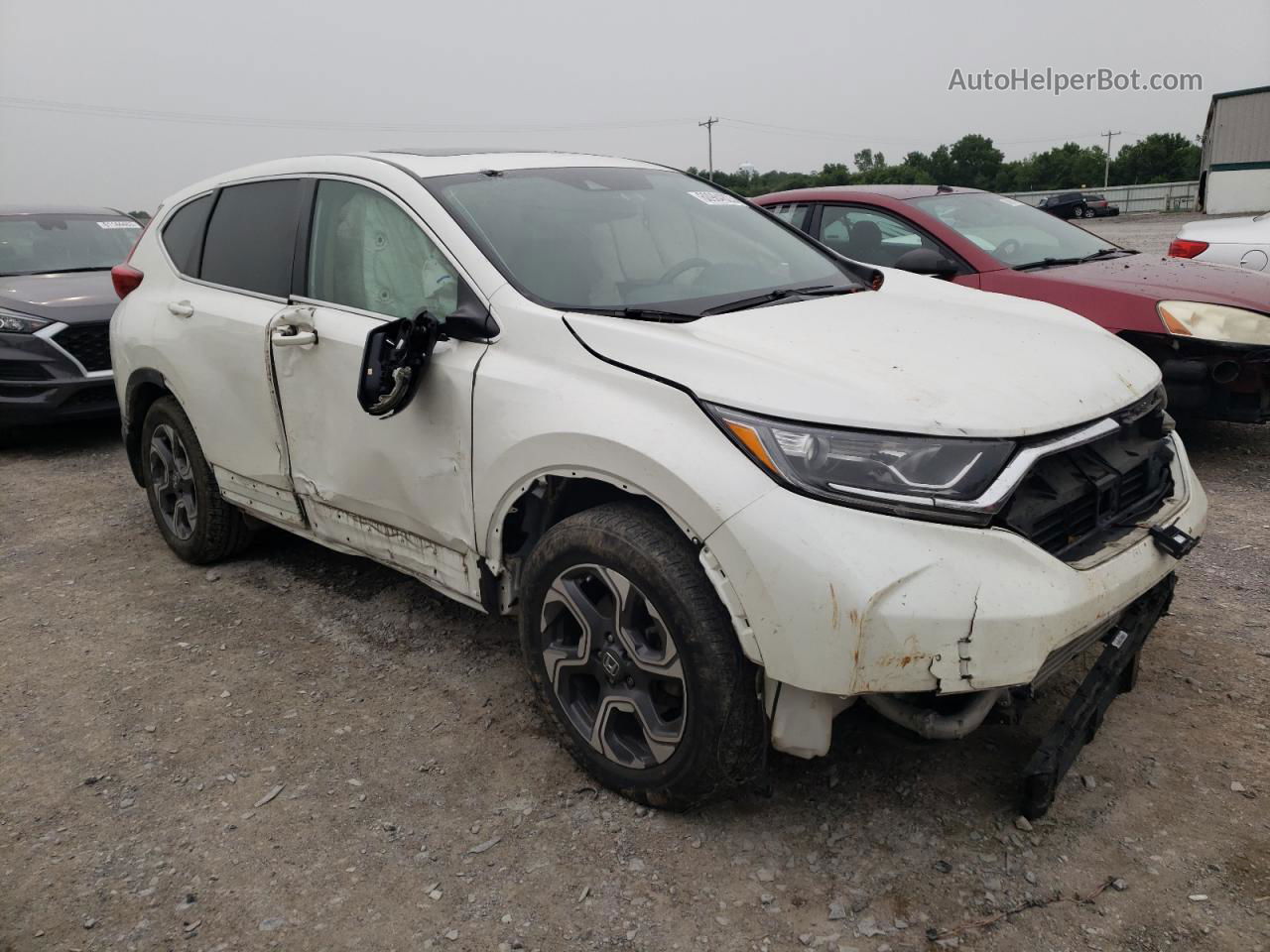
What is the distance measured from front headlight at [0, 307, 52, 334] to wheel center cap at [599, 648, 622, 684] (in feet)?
20.1

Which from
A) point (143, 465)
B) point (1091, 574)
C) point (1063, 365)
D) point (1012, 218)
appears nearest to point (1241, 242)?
point (1012, 218)

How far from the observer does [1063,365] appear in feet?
8.41

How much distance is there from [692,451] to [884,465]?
44cm

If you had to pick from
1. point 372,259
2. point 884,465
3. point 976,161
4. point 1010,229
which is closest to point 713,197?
point 372,259

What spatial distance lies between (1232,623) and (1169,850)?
1.46 meters

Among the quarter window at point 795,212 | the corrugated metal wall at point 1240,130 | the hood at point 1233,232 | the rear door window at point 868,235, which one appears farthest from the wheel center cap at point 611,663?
the corrugated metal wall at point 1240,130

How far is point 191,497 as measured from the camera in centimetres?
443

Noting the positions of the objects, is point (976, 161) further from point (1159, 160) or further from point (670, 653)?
point (670, 653)

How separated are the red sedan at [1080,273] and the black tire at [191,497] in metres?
3.34

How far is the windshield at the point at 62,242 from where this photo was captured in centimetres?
774

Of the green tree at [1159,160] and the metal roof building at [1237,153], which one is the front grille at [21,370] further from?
the green tree at [1159,160]

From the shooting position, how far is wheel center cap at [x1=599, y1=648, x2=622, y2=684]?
2533 millimetres

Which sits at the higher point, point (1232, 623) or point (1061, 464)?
point (1061, 464)

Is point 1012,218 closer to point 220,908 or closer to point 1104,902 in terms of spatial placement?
point 1104,902
